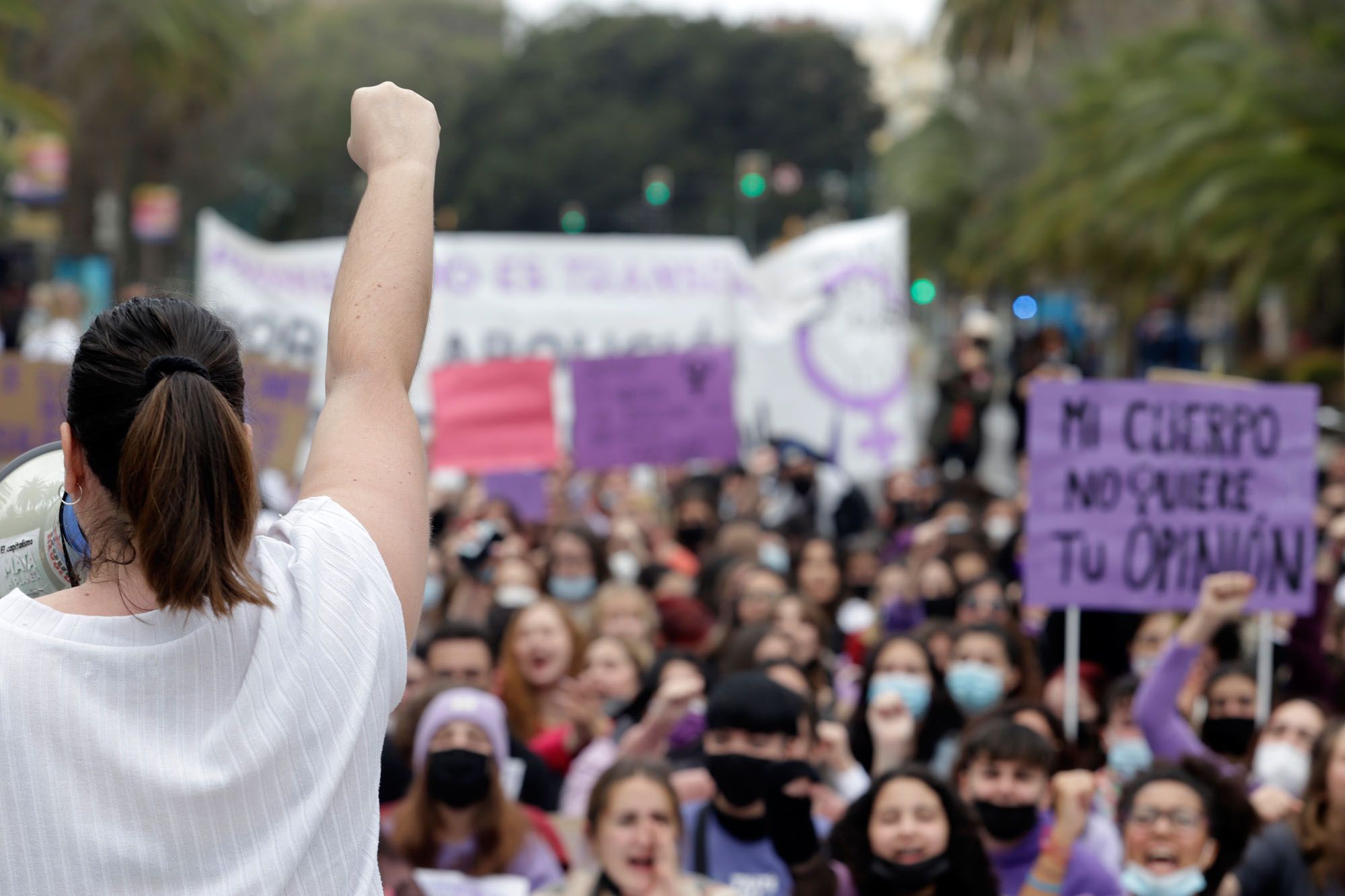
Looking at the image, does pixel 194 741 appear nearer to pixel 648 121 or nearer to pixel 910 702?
pixel 910 702

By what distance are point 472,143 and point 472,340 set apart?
5519 cm

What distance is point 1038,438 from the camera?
6305 millimetres

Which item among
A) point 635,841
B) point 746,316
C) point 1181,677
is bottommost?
point 635,841

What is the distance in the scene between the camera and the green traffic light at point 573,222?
5750 cm

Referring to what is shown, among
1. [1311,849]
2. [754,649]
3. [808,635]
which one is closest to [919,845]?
[1311,849]

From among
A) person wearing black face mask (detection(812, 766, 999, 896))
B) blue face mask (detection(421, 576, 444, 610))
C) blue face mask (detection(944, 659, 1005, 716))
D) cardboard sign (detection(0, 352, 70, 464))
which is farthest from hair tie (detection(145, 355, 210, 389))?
blue face mask (detection(421, 576, 444, 610))

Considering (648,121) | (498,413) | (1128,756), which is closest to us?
(1128,756)

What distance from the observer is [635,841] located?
4.34 m

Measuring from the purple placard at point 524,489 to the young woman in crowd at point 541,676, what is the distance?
4.12m

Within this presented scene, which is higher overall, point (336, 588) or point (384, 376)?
point (384, 376)

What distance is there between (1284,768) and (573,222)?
53.1 m

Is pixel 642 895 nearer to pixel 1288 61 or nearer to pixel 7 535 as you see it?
pixel 7 535

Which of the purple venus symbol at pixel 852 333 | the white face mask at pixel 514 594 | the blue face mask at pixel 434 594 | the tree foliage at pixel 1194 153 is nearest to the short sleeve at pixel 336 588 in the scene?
the white face mask at pixel 514 594

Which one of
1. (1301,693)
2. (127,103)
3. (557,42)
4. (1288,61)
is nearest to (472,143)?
(557,42)
